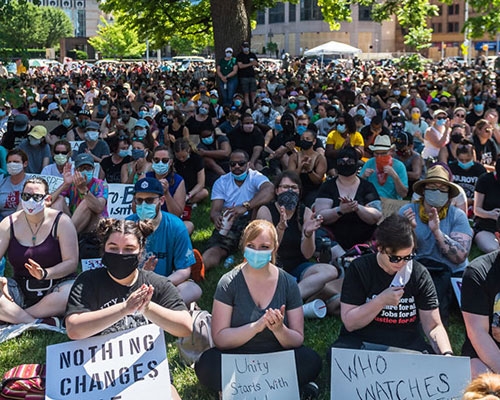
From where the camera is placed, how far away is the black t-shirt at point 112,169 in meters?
10.5

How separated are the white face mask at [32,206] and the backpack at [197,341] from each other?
5.80ft

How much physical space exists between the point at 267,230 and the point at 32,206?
235 centimetres

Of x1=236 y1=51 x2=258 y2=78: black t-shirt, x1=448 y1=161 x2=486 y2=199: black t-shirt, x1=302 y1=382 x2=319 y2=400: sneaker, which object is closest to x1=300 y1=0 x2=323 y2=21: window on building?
x1=236 y1=51 x2=258 y2=78: black t-shirt

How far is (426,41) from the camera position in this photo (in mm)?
24594

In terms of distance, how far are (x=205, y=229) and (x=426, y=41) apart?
1725 centimetres

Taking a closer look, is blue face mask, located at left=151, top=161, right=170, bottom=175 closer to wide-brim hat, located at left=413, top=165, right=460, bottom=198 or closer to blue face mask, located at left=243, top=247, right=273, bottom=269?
wide-brim hat, located at left=413, top=165, right=460, bottom=198

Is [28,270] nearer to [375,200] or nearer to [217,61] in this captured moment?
[375,200]

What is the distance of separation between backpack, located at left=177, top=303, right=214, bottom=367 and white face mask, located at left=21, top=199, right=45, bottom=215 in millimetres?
1766

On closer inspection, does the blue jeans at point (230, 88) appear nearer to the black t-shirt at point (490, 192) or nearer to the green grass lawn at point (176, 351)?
the black t-shirt at point (490, 192)

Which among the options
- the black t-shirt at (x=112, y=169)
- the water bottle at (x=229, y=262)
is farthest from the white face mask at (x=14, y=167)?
the water bottle at (x=229, y=262)

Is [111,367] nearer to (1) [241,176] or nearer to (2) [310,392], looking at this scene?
(2) [310,392]

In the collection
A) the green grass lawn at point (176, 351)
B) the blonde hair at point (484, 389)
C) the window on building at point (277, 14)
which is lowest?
the green grass lawn at point (176, 351)

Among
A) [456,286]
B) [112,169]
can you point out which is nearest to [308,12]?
[112,169]

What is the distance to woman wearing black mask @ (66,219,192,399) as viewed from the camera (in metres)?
4.51
